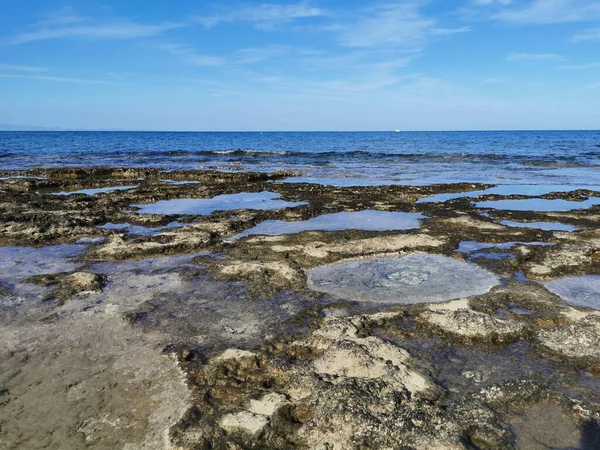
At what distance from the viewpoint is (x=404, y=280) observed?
703cm

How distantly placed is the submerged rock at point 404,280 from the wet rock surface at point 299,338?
44 millimetres

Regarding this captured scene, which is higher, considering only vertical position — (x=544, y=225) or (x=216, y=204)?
(x=544, y=225)

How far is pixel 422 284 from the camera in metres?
6.85

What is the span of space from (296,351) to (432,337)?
1.61 meters

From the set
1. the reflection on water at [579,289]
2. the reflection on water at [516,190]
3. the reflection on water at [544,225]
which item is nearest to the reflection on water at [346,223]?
the reflection on water at [544,225]

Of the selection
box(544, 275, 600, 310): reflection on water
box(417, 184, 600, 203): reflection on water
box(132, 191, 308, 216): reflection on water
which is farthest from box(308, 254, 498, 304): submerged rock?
box(417, 184, 600, 203): reflection on water

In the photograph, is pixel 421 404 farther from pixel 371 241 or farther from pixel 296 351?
pixel 371 241

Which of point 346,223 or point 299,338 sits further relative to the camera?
point 346,223

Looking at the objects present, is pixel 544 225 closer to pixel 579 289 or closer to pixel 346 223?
pixel 579 289

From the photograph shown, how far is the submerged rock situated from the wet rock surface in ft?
0.14

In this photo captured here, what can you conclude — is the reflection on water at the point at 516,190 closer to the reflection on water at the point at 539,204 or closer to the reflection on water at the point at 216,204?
the reflection on water at the point at 539,204

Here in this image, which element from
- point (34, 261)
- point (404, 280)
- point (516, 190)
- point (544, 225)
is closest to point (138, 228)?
point (34, 261)

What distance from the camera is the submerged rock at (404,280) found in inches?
251

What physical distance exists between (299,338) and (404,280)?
2643mm
